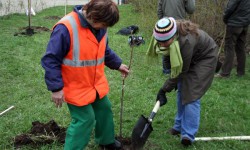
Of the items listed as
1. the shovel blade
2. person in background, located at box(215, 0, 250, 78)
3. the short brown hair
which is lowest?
the shovel blade

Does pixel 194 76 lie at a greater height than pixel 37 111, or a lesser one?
greater

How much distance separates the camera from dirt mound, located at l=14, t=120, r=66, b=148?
3.81 m

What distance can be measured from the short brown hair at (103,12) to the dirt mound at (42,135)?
1.58 m

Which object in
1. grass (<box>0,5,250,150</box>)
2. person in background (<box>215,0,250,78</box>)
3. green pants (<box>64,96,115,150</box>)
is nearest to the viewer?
green pants (<box>64,96,115,150</box>)

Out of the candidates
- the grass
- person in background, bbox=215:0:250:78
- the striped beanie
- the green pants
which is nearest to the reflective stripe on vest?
the green pants

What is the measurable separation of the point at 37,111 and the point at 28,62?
8.63ft

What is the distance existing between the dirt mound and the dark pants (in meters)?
3.68

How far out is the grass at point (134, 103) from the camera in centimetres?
408

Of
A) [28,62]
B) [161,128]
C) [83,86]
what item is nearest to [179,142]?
[161,128]

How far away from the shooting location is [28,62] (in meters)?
7.13

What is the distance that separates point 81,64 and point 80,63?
1 cm

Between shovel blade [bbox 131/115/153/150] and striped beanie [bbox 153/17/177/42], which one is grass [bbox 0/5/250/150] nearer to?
shovel blade [bbox 131/115/153/150]

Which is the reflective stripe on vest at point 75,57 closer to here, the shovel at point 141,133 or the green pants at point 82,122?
the green pants at point 82,122

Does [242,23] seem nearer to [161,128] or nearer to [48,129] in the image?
[161,128]
